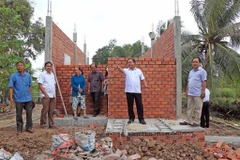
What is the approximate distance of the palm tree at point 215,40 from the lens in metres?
10.7

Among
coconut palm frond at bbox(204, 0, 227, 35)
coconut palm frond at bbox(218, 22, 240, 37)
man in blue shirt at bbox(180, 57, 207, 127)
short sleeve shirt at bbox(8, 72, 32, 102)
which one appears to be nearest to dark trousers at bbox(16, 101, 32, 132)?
short sleeve shirt at bbox(8, 72, 32, 102)

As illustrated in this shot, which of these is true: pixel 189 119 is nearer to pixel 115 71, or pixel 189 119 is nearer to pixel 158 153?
pixel 158 153

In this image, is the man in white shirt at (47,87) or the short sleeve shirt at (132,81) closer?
the short sleeve shirt at (132,81)

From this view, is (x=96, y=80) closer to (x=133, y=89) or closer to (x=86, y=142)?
(x=133, y=89)

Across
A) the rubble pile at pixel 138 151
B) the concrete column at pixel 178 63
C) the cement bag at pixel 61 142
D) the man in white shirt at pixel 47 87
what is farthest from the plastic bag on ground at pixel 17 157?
the concrete column at pixel 178 63

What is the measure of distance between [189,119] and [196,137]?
56cm

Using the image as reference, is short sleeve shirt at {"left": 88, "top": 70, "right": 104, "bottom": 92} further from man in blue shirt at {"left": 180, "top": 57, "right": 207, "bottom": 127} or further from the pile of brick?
the pile of brick

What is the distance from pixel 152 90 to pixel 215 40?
7446 mm

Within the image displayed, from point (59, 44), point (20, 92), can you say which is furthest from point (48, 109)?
point (59, 44)

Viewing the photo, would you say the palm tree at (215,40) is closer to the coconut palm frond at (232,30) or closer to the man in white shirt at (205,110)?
the coconut palm frond at (232,30)

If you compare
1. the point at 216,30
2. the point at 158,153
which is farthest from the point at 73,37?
the point at 158,153

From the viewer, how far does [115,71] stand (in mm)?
6219

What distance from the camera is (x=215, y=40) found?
473 inches

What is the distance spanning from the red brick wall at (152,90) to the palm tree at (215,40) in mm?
5495
